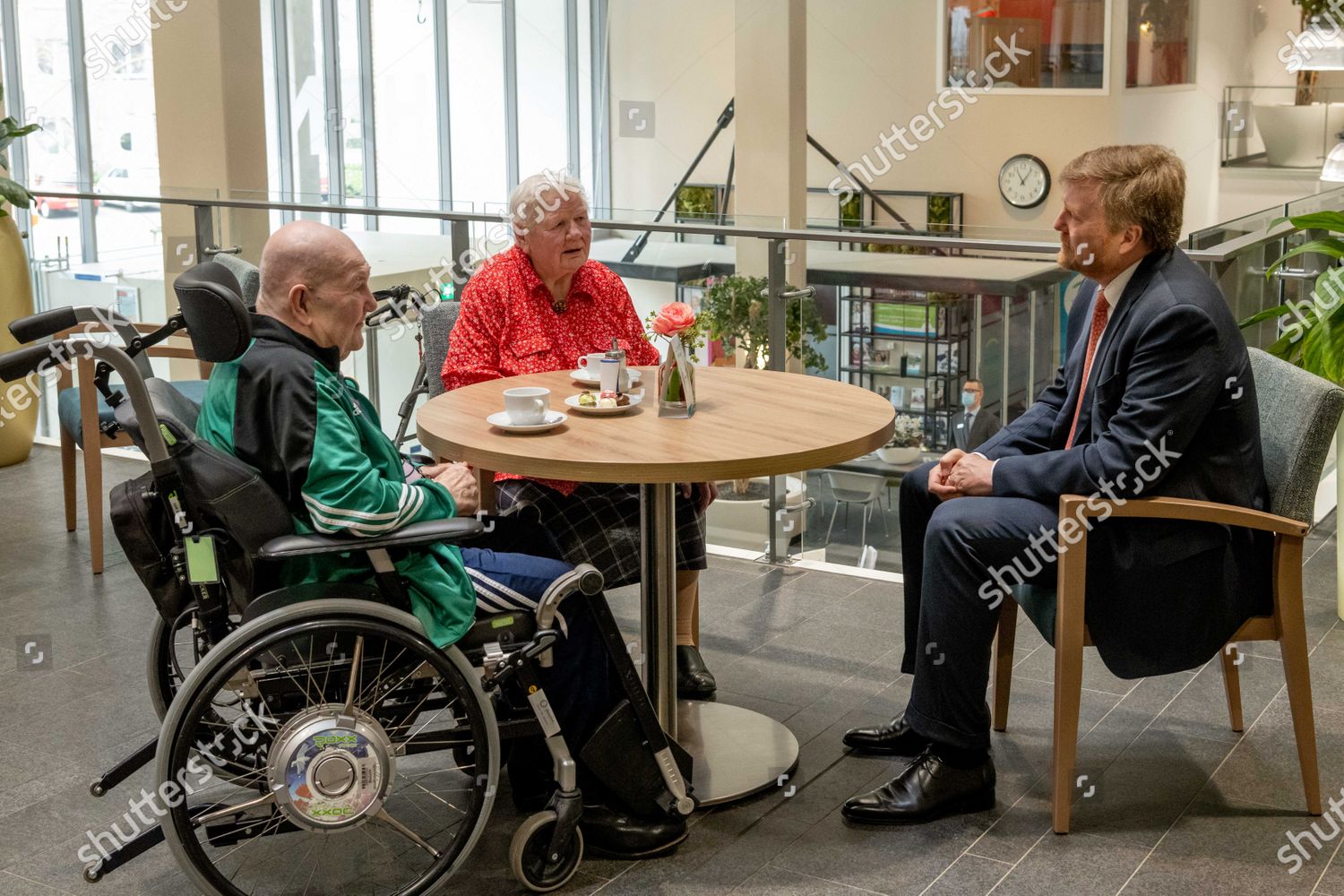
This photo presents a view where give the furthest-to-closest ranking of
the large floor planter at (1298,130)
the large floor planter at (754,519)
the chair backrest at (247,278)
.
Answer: the large floor planter at (1298,130), the large floor planter at (754,519), the chair backrest at (247,278)

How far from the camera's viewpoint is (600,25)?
11.3 metres

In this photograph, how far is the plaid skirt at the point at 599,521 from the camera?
2.74 m

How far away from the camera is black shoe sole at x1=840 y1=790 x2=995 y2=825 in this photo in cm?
234

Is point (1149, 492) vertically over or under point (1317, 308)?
under

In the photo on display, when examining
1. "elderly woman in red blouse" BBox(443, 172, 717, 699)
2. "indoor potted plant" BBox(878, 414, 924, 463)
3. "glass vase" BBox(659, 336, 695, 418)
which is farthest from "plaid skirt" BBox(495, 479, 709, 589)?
"indoor potted plant" BBox(878, 414, 924, 463)

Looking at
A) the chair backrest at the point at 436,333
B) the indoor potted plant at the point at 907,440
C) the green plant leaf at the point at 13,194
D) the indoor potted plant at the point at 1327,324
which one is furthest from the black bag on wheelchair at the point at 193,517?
the green plant leaf at the point at 13,194

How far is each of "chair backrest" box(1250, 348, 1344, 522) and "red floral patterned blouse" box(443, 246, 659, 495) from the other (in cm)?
127

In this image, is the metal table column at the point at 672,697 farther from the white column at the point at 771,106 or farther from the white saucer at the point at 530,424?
the white column at the point at 771,106

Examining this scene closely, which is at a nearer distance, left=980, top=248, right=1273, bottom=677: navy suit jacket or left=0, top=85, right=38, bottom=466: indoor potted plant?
left=980, top=248, right=1273, bottom=677: navy suit jacket

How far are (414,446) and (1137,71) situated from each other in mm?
5128

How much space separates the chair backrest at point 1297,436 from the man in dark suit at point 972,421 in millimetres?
2035

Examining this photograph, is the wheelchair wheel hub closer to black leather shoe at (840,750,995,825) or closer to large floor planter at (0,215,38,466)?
black leather shoe at (840,750,995,825)

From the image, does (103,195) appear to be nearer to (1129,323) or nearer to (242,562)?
(242,562)

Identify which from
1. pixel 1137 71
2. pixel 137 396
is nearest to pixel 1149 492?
pixel 137 396
